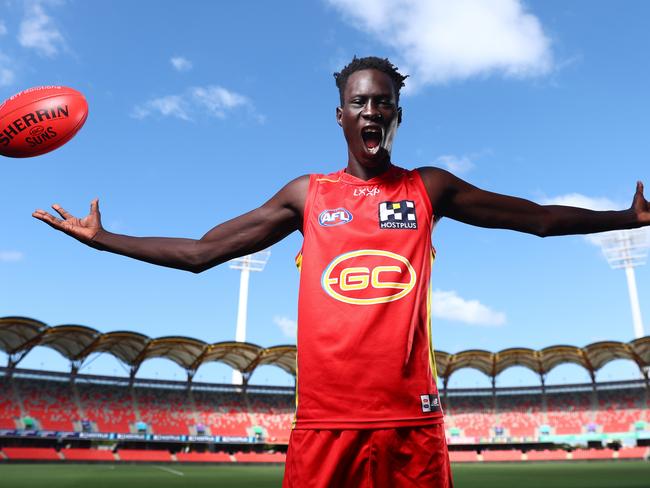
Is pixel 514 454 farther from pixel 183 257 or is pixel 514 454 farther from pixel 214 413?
pixel 183 257

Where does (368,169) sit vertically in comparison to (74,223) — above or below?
above

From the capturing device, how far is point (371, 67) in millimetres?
2822

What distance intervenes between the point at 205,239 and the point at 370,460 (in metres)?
1.48

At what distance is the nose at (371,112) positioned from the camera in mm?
2725

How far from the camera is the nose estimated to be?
2.72 meters

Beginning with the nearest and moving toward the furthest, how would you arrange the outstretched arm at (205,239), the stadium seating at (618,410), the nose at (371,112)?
1. the nose at (371,112)
2. the outstretched arm at (205,239)
3. the stadium seating at (618,410)

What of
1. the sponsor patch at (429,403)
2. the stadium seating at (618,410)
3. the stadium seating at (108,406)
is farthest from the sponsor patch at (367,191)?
the stadium seating at (618,410)

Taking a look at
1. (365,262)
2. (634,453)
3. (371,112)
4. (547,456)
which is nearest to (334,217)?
(365,262)

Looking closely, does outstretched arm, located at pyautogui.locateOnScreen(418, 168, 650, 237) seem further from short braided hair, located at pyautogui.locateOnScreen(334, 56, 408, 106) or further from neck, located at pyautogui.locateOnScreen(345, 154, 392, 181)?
short braided hair, located at pyautogui.locateOnScreen(334, 56, 408, 106)

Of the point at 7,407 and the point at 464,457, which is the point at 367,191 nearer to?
the point at 7,407

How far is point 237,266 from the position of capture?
5912 centimetres

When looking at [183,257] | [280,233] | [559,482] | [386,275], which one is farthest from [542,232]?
[559,482]

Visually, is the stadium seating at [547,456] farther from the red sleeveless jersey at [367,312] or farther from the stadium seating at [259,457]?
the red sleeveless jersey at [367,312]

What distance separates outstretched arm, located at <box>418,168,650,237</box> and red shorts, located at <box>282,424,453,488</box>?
1.16 m
